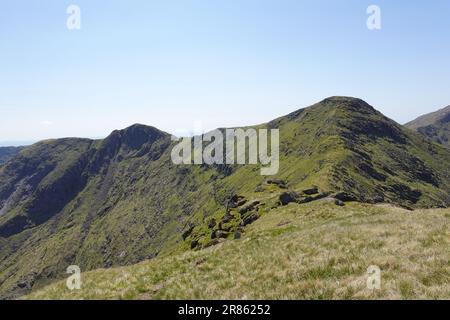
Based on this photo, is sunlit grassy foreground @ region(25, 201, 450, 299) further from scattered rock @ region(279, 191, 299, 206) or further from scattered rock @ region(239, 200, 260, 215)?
scattered rock @ region(239, 200, 260, 215)

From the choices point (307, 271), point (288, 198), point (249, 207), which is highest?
point (307, 271)

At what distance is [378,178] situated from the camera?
170 m

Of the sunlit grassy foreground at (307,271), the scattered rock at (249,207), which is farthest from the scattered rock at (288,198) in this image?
the sunlit grassy foreground at (307,271)

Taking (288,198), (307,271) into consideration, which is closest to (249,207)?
(288,198)

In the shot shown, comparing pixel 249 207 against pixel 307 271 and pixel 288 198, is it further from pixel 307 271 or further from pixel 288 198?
pixel 307 271

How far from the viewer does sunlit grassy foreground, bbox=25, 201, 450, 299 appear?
13.7 m

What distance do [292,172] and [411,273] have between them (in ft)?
541

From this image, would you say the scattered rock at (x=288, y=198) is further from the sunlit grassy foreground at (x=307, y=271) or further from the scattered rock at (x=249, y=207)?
the sunlit grassy foreground at (x=307, y=271)

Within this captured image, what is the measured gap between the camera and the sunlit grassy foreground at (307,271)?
13694 mm

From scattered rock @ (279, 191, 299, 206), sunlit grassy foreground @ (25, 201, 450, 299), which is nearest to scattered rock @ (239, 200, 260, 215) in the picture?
scattered rock @ (279, 191, 299, 206)

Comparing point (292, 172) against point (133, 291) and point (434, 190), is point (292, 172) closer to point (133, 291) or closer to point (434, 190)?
point (434, 190)

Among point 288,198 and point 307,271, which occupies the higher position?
point 307,271

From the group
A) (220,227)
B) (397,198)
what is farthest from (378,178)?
(220,227)

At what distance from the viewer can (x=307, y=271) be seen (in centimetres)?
1650
